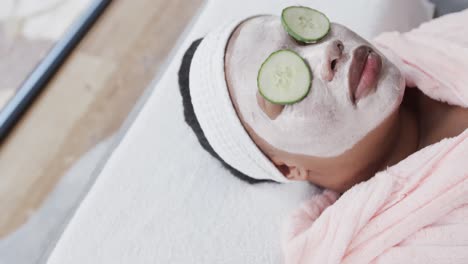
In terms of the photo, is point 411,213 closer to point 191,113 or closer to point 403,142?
point 403,142

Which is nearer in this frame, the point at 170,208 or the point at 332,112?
the point at 332,112

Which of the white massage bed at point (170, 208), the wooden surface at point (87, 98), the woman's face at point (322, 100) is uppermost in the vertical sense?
the woman's face at point (322, 100)

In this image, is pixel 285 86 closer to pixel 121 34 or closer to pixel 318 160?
pixel 318 160

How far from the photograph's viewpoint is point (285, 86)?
2.83ft

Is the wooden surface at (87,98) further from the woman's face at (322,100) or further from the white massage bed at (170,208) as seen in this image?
the woman's face at (322,100)

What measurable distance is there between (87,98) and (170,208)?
0.82 metres

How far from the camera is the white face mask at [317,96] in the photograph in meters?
0.86

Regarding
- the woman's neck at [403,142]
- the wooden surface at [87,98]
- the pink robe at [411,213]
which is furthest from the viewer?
the wooden surface at [87,98]

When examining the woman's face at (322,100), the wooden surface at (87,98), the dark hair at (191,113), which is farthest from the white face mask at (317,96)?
the wooden surface at (87,98)

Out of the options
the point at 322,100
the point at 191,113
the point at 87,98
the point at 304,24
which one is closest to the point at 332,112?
the point at 322,100

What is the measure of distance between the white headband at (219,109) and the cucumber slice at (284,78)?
0.28ft

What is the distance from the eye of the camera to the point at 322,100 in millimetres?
862

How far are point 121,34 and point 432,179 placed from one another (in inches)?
52.4

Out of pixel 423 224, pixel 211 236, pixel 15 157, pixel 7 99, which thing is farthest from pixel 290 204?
pixel 7 99
